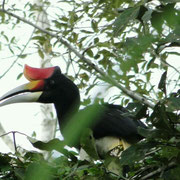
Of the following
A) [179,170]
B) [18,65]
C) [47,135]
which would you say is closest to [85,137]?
[179,170]

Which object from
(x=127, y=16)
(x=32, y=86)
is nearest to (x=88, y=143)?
(x=127, y=16)

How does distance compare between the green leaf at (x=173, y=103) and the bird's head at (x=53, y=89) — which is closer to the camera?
the green leaf at (x=173, y=103)

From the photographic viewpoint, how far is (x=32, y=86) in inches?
144

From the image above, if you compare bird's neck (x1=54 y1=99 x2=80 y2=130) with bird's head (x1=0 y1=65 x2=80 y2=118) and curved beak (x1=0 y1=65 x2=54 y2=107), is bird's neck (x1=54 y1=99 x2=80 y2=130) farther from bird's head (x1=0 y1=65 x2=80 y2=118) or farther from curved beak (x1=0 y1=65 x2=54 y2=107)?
curved beak (x1=0 y1=65 x2=54 y2=107)

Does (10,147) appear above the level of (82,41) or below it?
below

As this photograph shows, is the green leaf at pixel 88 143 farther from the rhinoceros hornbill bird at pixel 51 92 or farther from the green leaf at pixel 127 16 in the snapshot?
the rhinoceros hornbill bird at pixel 51 92

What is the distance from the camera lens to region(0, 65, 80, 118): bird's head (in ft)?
12.0

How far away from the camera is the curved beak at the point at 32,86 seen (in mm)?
3537

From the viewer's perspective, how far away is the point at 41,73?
3.68 meters

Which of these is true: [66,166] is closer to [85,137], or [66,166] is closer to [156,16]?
[85,137]

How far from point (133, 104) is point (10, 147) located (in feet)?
15.0

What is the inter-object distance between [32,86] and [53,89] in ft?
0.51

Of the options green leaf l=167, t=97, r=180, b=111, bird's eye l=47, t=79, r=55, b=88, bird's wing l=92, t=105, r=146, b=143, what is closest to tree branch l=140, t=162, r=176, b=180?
green leaf l=167, t=97, r=180, b=111

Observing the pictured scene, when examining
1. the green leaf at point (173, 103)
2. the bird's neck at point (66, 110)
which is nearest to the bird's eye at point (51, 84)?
the bird's neck at point (66, 110)
